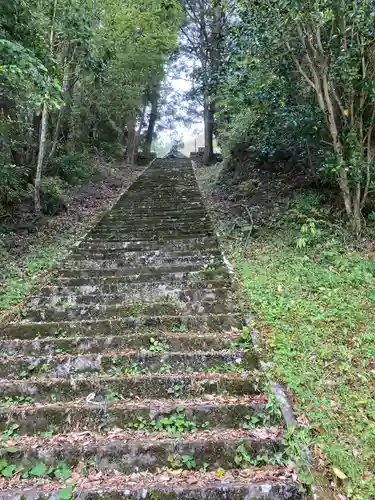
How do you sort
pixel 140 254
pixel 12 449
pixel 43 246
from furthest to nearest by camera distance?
pixel 43 246, pixel 140 254, pixel 12 449

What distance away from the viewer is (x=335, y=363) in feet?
12.5

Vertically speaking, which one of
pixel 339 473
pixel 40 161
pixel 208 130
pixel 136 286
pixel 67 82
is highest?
pixel 208 130

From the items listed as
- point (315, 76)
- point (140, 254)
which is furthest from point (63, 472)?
point (315, 76)

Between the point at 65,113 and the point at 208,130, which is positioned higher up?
the point at 208,130

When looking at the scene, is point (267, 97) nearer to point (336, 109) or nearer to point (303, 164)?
point (336, 109)

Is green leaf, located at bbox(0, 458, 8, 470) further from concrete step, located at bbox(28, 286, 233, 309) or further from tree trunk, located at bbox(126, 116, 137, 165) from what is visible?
tree trunk, located at bbox(126, 116, 137, 165)

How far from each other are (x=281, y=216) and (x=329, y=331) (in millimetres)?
3974

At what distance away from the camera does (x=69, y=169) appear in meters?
11.0

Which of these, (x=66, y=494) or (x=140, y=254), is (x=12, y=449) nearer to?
(x=66, y=494)

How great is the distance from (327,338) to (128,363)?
218 centimetres

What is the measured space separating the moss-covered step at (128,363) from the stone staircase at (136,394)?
1 cm

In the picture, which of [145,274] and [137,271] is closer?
[145,274]

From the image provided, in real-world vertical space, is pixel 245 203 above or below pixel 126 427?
above

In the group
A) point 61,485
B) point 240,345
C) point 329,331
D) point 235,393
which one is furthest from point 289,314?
point 61,485
